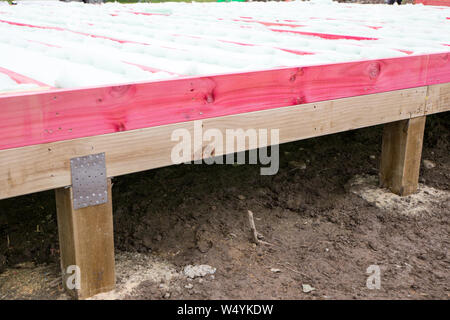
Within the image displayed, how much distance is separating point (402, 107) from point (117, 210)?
1.63 meters

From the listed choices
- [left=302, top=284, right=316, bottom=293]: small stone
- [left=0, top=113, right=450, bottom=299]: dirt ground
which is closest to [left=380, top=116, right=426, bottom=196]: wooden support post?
[left=0, top=113, right=450, bottom=299]: dirt ground

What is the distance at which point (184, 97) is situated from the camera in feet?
6.21

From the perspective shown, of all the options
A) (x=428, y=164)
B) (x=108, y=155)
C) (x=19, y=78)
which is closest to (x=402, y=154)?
(x=428, y=164)

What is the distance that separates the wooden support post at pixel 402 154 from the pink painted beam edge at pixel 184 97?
0.86 ft

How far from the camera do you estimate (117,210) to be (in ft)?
8.72

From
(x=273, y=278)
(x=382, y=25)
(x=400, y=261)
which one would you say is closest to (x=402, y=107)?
(x=400, y=261)

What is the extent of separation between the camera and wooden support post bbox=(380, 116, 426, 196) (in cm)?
277

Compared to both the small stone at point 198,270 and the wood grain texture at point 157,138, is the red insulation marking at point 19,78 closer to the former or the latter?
the wood grain texture at point 157,138

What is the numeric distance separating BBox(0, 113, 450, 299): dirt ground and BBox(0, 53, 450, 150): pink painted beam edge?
670 millimetres

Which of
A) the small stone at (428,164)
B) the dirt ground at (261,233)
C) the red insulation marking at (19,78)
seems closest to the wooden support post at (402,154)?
the dirt ground at (261,233)

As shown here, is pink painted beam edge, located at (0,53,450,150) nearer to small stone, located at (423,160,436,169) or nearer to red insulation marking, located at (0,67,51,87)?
red insulation marking, located at (0,67,51,87)

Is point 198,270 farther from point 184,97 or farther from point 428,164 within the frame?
point 428,164

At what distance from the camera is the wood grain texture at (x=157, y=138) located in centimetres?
161

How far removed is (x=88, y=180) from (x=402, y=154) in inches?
72.3
